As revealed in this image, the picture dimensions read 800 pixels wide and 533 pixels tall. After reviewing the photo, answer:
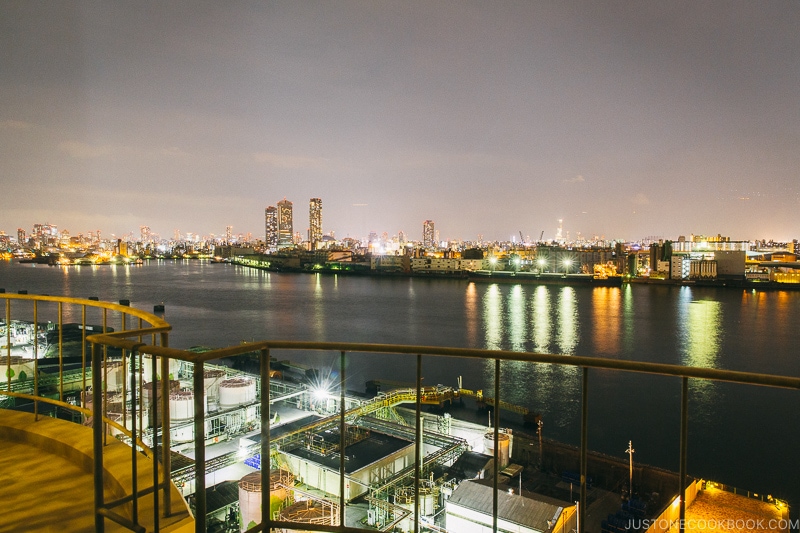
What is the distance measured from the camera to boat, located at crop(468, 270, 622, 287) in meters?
50.3

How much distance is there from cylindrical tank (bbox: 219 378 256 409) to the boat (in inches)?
1791

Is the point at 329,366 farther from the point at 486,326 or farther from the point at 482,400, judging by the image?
the point at 486,326

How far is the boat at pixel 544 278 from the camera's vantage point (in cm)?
5034

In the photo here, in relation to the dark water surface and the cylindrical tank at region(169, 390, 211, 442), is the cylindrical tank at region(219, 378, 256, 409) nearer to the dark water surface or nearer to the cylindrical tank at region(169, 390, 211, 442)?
the cylindrical tank at region(169, 390, 211, 442)

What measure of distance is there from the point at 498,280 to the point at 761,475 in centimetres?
4611

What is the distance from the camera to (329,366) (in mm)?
18406

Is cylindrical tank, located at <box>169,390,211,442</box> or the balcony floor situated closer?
the balcony floor

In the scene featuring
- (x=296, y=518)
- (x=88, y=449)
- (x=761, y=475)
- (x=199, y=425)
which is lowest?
(x=761, y=475)

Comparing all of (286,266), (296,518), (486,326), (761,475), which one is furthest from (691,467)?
(286,266)

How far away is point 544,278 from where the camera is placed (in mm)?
54156

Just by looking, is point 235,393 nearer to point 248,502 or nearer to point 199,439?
point 248,502

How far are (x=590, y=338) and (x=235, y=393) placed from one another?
1758cm

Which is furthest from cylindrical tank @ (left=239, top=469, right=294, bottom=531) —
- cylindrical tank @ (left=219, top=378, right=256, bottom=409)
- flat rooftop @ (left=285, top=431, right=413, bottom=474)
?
cylindrical tank @ (left=219, top=378, right=256, bottom=409)

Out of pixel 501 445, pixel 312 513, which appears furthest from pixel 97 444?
pixel 501 445
